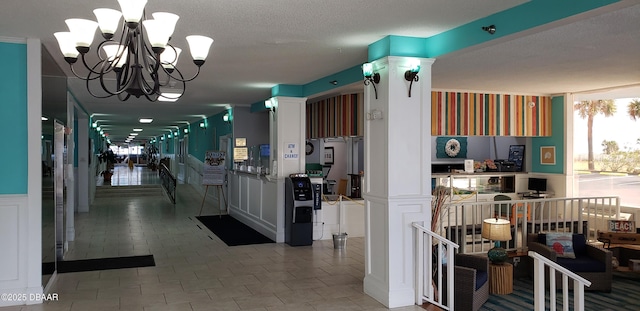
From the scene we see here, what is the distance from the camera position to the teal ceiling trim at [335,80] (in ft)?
21.2

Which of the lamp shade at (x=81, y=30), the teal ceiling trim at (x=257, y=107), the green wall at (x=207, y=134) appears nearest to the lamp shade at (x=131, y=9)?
the lamp shade at (x=81, y=30)

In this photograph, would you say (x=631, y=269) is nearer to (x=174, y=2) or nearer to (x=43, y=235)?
(x=174, y=2)

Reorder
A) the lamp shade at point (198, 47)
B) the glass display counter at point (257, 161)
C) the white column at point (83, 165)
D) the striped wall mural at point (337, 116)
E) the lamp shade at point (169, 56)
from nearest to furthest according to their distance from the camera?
the lamp shade at point (198, 47)
the lamp shade at point (169, 56)
the striped wall mural at point (337, 116)
the glass display counter at point (257, 161)
the white column at point (83, 165)

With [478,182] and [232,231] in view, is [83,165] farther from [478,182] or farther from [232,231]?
[478,182]

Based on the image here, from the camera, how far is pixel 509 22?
3.86 meters

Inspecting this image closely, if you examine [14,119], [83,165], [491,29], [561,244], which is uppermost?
[491,29]

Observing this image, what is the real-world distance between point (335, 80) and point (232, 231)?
380 centimetres

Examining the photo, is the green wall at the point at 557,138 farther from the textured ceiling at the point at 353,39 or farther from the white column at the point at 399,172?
the white column at the point at 399,172

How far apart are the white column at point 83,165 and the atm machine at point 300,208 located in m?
5.71

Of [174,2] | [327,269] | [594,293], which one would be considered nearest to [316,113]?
[327,269]

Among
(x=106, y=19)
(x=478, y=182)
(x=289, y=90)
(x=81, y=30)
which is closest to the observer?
(x=106, y=19)

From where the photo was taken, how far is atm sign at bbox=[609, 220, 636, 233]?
7215 mm

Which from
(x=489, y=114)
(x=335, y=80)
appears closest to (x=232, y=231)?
(x=335, y=80)

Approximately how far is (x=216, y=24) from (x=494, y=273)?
417 centimetres
